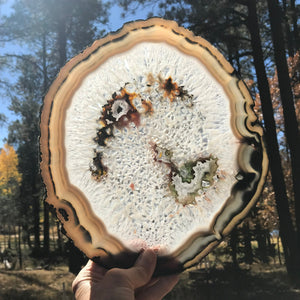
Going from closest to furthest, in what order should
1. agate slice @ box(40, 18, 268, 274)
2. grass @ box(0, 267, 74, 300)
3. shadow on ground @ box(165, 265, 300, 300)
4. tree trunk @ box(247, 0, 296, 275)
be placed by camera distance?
agate slice @ box(40, 18, 268, 274) < tree trunk @ box(247, 0, 296, 275) < shadow on ground @ box(165, 265, 300, 300) < grass @ box(0, 267, 74, 300)

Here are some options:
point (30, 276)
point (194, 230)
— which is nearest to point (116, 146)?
point (194, 230)

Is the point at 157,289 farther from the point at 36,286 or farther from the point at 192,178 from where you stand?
the point at 36,286

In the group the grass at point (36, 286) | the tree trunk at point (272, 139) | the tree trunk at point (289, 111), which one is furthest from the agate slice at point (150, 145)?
the grass at point (36, 286)

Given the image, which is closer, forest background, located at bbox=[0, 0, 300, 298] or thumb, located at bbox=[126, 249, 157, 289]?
thumb, located at bbox=[126, 249, 157, 289]

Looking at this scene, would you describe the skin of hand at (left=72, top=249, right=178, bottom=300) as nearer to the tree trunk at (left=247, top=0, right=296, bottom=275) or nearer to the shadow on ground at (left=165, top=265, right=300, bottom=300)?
the tree trunk at (left=247, top=0, right=296, bottom=275)

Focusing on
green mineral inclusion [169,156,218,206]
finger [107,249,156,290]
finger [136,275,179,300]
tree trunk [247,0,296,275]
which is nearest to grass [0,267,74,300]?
tree trunk [247,0,296,275]

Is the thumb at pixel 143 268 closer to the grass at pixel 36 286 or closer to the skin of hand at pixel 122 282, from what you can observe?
the skin of hand at pixel 122 282
